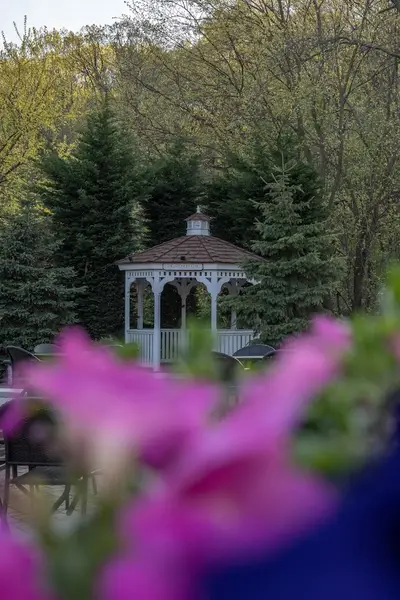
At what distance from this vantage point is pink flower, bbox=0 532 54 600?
0.95 feet

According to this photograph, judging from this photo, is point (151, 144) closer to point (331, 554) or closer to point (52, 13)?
point (52, 13)

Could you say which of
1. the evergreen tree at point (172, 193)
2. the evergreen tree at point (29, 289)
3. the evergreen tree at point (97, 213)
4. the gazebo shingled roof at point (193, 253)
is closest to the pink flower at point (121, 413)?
the gazebo shingled roof at point (193, 253)

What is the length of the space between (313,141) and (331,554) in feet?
61.7

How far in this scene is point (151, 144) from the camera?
22.4 metres

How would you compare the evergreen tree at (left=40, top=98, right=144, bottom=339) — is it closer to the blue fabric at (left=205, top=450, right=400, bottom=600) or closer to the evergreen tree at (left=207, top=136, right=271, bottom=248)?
the evergreen tree at (left=207, top=136, right=271, bottom=248)

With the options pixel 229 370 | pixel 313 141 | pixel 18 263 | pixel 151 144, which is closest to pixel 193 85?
pixel 151 144

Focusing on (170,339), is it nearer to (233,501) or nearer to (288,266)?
(288,266)

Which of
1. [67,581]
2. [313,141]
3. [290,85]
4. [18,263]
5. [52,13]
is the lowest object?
[67,581]

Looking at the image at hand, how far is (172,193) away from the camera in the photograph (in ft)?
A: 63.4

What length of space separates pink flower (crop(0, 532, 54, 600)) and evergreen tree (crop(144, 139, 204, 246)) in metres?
18.9

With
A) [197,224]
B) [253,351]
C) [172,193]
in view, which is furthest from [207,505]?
[172,193]

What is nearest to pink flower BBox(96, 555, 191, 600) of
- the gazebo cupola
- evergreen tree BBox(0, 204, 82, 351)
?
evergreen tree BBox(0, 204, 82, 351)

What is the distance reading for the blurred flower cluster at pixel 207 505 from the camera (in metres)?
0.27

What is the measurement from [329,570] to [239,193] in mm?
18179
